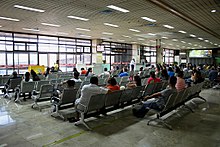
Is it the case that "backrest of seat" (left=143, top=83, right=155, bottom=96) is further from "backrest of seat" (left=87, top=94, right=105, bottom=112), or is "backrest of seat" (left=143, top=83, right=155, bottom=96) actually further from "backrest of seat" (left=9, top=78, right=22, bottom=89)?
"backrest of seat" (left=9, top=78, right=22, bottom=89)

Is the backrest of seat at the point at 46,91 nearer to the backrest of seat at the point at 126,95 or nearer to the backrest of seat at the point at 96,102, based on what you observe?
the backrest of seat at the point at 96,102

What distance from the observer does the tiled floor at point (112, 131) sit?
11.1 feet

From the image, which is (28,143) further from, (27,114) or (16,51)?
(16,51)

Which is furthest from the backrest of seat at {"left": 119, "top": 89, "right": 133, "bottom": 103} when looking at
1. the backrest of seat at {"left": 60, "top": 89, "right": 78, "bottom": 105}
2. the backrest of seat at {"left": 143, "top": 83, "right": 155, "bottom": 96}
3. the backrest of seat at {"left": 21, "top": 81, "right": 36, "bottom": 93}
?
the backrest of seat at {"left": 21, "top": 81, "right": 36, "bottom": 93}

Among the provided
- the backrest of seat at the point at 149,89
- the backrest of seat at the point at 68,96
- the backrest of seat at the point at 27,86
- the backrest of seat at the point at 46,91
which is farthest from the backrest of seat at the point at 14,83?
the backrest of seat at the point at 149,89

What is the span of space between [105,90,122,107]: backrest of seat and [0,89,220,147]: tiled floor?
0.43 m

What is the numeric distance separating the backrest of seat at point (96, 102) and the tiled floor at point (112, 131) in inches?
17.3

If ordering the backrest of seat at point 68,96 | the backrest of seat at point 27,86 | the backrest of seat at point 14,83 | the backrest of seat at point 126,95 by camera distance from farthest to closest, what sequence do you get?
the backrest of seat at point 14,83
the backrest of seat at point 27,86
the backrest of seat at point 126,95
the backrest of seat at point 68,96

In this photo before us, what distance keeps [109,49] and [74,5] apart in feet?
46.4

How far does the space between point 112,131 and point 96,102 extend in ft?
2.28

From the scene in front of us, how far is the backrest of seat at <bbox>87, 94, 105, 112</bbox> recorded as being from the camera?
3885 mm

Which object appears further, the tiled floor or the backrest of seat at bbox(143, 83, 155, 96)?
the backrest of seat at bbox(143, 83, 155, 96)

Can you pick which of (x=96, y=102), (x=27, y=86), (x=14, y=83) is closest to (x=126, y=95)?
(x=96, y=102)

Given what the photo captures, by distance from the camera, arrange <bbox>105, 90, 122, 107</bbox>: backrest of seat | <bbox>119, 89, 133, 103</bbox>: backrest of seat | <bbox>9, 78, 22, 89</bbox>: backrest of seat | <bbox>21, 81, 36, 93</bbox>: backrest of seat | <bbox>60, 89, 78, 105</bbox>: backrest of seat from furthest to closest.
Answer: <bbox>9, 78, 22, 89</bbox>: backrest of seat, <bbox>21, 81, 36, 93</bbox>: backrest of seat, <bbox>119, 89, 133, 103</bbox>: backrest of seat, <bbox>60, 89, 78, 105</bbox>: backrest of seat, <bbox>105, 90, 122, 107</bbox>: backrest of seat
